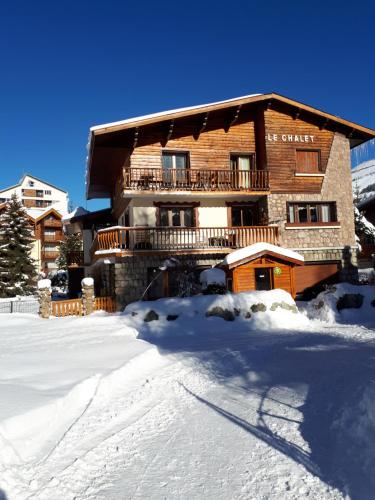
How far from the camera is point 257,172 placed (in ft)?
62.5

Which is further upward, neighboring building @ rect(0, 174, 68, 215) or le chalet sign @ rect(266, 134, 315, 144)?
neighboring building @ rect(0, 174, 68, 215)

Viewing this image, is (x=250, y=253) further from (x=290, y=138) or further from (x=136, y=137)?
(x=290, y=138)

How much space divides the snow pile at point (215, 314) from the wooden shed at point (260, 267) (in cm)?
232

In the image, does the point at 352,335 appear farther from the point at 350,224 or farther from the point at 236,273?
the point at 350,224

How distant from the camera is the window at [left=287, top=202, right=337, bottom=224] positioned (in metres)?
19.5

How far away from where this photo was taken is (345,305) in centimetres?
1378

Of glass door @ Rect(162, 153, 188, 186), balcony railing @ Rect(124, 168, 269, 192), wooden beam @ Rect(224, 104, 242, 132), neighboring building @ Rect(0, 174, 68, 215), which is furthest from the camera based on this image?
neighboring building @ Rect(0, 174, 68, 215)

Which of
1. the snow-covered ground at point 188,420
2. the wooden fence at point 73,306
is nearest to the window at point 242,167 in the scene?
the wooden fence at point 73,306

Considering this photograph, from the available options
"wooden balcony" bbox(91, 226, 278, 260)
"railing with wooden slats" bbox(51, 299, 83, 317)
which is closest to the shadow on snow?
"railing with wooden slats" bbox(51, 299, 83, 317)

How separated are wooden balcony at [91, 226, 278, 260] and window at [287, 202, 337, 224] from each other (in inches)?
83.0

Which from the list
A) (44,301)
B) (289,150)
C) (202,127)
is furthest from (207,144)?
(44,301)

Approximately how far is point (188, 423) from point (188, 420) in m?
0.10

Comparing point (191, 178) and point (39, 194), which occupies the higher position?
point (39, 194)

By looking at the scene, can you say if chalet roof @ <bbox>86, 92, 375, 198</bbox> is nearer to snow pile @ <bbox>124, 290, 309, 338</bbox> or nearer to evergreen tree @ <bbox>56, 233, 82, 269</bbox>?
snow pile @ <bbox>124, 290, 309, 338</bbox>
